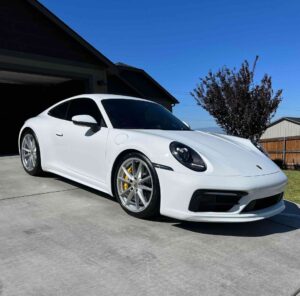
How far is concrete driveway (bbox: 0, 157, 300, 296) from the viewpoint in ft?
7.92

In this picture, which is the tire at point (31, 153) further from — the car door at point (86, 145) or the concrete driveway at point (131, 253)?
the concrete driveway at point (131, 253)

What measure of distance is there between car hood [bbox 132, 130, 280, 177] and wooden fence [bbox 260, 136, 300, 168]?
1525cm

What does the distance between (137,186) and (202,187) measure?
0.77m

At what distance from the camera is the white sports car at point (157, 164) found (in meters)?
3.30

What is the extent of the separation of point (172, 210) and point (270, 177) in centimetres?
112

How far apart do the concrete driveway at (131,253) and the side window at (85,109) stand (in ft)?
3.63

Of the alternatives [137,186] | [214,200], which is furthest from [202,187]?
[137,186]

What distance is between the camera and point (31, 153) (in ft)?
18.1

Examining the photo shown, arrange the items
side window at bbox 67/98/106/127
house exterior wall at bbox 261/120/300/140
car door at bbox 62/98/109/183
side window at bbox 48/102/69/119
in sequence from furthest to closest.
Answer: house exterior wall at bbox 261/120/300/140 → side window at bbox 48/102/69/119 → side window at bbox 67/98/106/127 → car door at bbox 62/98/109/183

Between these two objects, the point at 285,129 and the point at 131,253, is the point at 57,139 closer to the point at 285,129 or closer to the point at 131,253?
the point at 131,253

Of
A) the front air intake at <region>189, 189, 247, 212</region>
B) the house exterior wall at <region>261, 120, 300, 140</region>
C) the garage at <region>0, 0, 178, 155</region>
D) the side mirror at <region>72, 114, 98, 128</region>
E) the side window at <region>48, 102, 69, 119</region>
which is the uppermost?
the garage at <region>0, 0, 178, 155</region>

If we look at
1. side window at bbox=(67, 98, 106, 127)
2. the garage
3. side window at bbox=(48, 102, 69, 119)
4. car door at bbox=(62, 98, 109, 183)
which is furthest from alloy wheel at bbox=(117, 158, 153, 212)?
the garage

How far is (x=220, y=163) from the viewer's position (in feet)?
11.5

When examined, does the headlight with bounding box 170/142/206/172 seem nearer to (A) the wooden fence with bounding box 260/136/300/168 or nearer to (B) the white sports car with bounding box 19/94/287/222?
(B) the white sports car with bounding box 19/94/287/222
